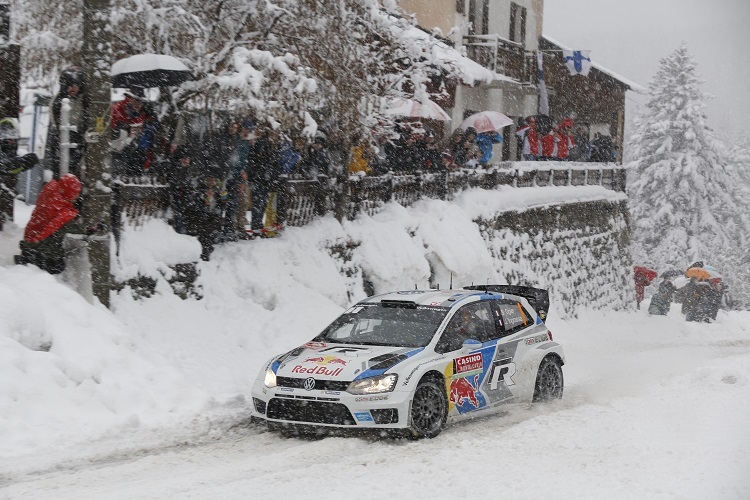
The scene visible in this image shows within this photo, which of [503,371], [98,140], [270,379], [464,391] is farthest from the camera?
[98,140]

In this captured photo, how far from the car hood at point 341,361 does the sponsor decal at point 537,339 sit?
2.14 metres

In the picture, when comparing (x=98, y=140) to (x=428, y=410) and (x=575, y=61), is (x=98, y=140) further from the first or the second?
(x=575, y=61)

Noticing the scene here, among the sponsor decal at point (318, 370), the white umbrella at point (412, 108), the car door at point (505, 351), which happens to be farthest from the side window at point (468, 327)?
the white umbrella at point (412, 108)

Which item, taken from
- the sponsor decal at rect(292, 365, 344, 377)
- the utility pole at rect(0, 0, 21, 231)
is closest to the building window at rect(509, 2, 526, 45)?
the utility pole at rect(0, 0, 21, 231)

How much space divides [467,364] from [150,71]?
6.04m

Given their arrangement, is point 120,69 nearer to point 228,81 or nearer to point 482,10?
point 228,81

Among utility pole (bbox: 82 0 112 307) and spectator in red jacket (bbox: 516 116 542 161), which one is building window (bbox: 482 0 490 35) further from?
utility pole (bbox: 82 0 112 307)

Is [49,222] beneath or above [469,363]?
above

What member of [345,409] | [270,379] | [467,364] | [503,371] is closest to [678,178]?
[503,371]

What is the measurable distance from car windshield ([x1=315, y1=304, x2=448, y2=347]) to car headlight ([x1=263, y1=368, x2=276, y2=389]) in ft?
3.42

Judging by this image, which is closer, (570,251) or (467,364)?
(467,364)

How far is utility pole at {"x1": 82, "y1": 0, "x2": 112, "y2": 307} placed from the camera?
1281 centimetres

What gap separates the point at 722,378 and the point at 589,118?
97.7 ft

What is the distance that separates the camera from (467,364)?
1095 cm
